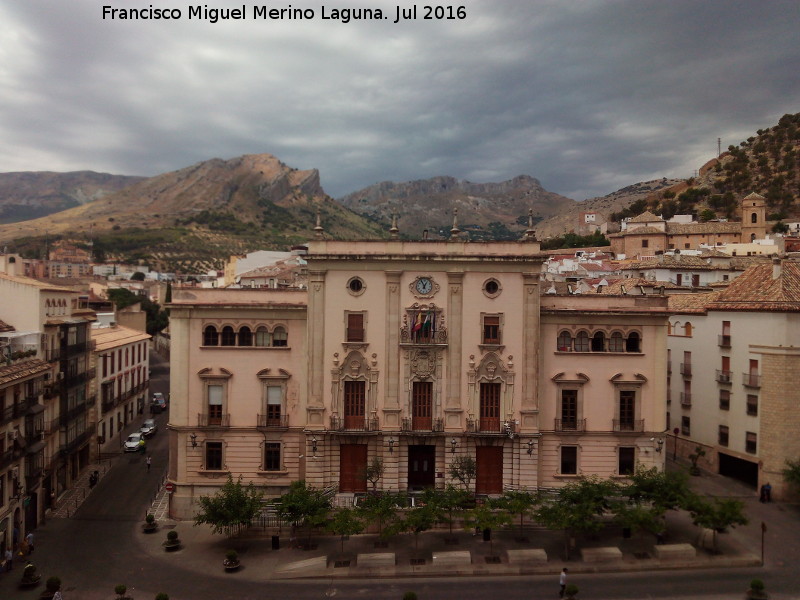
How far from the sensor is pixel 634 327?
35469mm

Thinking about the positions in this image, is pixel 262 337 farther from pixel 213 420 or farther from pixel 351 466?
pixel 351 466

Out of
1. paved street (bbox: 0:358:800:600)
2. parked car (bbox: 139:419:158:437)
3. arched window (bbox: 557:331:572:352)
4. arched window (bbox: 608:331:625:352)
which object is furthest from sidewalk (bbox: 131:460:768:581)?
parked car (bbox: 139:419:158:437)

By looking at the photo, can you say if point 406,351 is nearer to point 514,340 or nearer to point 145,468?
point 514,340

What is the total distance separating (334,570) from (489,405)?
12.7 m

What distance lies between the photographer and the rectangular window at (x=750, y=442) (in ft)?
128

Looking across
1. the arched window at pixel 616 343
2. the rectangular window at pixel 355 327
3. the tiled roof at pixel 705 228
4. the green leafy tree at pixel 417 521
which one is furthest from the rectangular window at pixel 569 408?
the tiled roof at pixel 705 228

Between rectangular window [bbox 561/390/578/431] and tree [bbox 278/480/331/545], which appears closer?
→ tree [bbox 278/480/331/545]

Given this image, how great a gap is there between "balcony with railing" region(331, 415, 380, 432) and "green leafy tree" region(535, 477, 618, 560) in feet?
33.8

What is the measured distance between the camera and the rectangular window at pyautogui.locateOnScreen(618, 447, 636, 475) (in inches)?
1391

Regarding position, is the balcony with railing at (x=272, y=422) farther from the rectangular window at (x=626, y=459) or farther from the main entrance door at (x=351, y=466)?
the rectangular window at (x=626, y=459)

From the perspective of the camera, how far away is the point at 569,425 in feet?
115

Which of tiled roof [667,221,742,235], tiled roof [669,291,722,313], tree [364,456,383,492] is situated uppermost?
tiled roof [667,221,742,235]

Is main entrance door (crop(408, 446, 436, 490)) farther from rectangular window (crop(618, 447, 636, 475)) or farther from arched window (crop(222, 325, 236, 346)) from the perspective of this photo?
arched window (crop(222, 325, 236, 346))

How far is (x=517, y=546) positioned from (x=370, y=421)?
1056 centimetres
